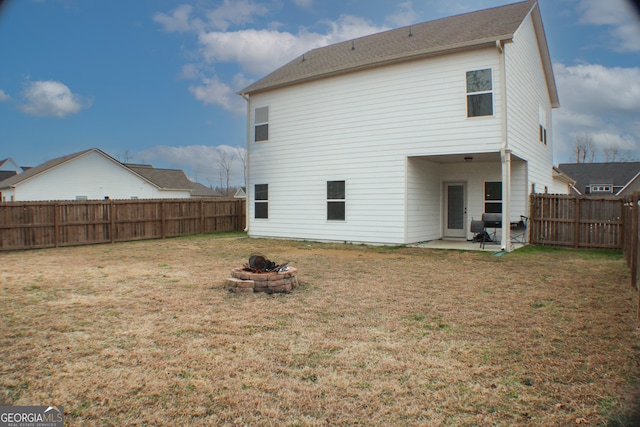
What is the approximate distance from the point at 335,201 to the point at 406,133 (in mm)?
3281

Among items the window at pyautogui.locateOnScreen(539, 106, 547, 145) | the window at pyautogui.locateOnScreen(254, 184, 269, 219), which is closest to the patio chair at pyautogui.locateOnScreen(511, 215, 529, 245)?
the window at pyautogui.locateOnScreen(539, 106, 547, 145)

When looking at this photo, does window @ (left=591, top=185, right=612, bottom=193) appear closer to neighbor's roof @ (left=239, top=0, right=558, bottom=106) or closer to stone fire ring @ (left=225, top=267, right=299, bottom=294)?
neighbor's roof @ (left=239, top=0, right=558, bottom=106)

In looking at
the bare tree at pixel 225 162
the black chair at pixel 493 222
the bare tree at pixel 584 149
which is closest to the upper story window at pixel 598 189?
the bare tree at pixel 584 149

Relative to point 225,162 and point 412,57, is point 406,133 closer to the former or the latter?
point 412,57

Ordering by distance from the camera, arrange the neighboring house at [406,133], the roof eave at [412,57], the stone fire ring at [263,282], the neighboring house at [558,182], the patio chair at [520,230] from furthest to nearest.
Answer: the neighboring house at [558,182]
the patio chair at [520,230]
the neighboring house at [406,133]
the roof eave at [412,57]
the stone fire ring at [263,282]

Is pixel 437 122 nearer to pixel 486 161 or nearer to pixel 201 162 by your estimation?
pixel 486 161

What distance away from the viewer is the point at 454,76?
11125 millimetres

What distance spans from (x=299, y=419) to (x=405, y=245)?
10015mm

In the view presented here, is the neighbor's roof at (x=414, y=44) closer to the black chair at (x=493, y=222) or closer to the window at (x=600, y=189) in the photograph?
the black chair at (x=493, y=222)

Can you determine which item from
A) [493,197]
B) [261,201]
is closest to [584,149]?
[493,197]

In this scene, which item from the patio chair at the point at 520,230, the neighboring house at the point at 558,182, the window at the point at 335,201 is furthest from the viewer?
the neighboring house at the point at 558,182

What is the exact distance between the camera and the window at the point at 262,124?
15227mm

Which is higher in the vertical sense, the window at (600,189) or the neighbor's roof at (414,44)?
the neighbor's roof at (414,44)

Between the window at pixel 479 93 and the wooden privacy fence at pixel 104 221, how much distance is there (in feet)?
40.4
